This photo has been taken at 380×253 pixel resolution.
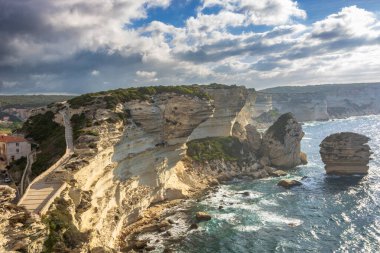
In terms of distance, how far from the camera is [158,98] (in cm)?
6919

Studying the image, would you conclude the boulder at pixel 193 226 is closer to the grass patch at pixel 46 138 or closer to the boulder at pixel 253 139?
the grass patch at pixel 46 138

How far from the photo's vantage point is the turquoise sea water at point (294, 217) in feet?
148

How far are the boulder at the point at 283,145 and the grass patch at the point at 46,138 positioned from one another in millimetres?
A: 58846

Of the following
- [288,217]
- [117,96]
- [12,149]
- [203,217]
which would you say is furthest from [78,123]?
[288,217]

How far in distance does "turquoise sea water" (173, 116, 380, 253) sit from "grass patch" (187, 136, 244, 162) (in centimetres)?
1127

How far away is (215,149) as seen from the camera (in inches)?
3738

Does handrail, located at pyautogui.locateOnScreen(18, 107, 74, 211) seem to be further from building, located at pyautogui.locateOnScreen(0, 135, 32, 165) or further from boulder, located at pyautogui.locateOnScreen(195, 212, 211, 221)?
boulder, located at pyautogui.locateOnScreen(195, 212, 211, 221)

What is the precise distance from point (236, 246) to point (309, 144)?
9568 centimetres

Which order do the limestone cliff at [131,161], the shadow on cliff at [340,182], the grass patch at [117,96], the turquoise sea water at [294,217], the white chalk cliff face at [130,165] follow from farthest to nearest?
the shadow on cliff at [340,182]
the grass patch at [117,96]
the turquoise sea water at [294,217]
the white chalk cliff face at [130,165]
the limestone cliff at [131,161]

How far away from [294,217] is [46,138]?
43846 millimetres

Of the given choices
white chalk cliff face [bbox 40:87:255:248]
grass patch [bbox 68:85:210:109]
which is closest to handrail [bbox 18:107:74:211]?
white chalk cliff face [bbox 40:87:255:248]

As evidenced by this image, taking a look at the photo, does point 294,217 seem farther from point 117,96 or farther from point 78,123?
Result: point 78,123

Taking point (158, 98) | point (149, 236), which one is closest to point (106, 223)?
point (149, 236)

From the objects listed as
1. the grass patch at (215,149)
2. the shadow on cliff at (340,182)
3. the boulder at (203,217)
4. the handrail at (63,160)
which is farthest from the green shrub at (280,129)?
the handrail at (63,160)
